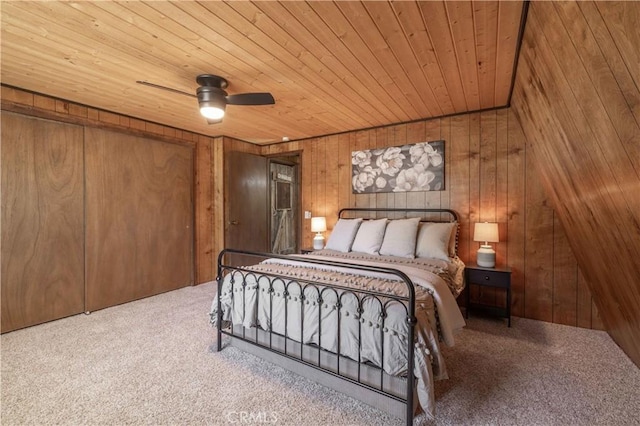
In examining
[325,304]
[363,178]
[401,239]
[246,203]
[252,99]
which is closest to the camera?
[325,304]

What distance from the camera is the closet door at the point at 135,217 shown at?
3.33 m

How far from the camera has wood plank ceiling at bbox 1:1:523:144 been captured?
166cm

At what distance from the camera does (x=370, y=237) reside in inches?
130

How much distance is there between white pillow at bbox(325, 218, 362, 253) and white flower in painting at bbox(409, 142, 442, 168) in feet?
3.65

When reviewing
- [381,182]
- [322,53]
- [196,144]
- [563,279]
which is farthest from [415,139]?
[196,144]

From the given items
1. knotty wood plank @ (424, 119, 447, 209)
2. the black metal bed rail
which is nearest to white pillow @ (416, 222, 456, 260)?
knotty wood plank @ (424, 119, 447, 209)

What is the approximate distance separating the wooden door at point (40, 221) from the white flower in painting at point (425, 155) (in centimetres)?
396

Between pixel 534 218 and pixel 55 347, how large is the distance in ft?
15.8

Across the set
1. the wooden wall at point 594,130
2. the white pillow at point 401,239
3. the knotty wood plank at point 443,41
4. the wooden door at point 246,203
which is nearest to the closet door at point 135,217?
the wooden door at point 246,203

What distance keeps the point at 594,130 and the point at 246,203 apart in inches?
170

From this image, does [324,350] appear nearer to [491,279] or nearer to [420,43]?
[491,279]

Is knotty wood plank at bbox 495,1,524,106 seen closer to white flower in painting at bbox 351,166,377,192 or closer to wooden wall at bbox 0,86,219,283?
white flower in painting at bbox 351,166,377,192

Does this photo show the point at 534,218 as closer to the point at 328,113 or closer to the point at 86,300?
the point at 328,113

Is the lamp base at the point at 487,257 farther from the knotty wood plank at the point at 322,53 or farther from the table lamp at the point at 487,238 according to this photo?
the knotty wood plank at the point at 322,53
